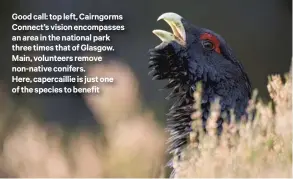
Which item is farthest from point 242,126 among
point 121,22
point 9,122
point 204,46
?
point 9,122

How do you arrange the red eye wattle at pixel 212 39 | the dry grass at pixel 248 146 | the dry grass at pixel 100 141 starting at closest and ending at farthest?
the dry grass at pixel 248 146, the red eye wattle at pixel 212 39, the dry grass at pixel 100 141

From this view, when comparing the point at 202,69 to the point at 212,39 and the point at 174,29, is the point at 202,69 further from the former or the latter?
the point at 174,29

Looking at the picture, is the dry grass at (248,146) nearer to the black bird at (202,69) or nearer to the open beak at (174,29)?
the black bird at (202,69)

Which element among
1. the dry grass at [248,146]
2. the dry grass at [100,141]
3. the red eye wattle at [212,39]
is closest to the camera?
the dry grass at [248,146]

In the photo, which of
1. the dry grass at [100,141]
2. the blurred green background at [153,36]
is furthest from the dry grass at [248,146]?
the blurred green background at [153,36]

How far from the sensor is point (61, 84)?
4.45 meters

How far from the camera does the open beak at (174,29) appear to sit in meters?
4.22

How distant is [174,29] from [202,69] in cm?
38

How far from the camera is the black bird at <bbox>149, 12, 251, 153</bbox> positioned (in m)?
4.21

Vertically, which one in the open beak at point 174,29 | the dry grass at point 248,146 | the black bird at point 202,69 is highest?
the open beak at point 174,29

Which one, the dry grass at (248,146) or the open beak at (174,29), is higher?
the open beak at (174,29)

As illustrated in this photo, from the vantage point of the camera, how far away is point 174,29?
167 inches

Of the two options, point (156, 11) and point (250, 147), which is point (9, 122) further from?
point (250, 147)

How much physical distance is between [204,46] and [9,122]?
1.70 meters
